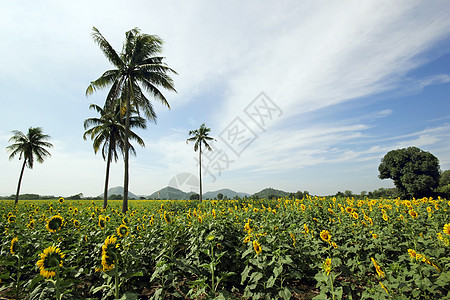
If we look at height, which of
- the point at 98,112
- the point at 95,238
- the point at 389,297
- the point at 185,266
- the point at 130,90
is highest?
the point at 98,112

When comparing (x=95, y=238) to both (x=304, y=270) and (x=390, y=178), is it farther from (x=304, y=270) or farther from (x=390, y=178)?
(x=390, y=178)

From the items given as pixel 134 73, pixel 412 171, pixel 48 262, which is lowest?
pixel 48 262

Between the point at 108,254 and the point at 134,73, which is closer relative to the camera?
the point at 108,254

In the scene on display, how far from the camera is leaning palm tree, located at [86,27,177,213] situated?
12656 millimetres

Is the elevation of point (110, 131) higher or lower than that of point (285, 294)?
higher

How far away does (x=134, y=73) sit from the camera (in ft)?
42.7

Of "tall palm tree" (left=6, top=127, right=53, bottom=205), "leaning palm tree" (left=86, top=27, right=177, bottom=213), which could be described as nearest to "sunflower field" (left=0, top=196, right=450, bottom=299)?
"leaning palm tree" (left=86, top=27, right=177, bottom=213)

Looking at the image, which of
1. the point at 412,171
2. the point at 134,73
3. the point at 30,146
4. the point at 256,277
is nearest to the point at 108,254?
the point at 256,277

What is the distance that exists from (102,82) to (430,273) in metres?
15.7

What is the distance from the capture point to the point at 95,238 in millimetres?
4125

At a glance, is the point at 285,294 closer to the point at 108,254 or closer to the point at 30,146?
the point at 108,254

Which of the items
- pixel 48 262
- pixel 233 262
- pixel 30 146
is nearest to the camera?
pixel 48 262

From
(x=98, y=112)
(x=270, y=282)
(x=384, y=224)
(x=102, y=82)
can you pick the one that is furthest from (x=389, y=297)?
(x=98, y=112)

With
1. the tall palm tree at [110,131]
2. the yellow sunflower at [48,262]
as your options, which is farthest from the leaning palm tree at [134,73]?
the yellow sunflower at [48,262]
